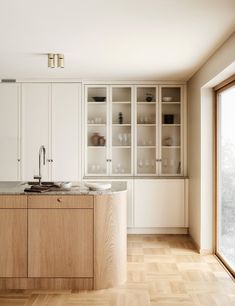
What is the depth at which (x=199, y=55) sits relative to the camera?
4.44 metres

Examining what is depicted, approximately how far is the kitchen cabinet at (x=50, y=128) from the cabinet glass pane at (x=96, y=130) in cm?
26

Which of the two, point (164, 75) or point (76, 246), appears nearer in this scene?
point (76, 246)

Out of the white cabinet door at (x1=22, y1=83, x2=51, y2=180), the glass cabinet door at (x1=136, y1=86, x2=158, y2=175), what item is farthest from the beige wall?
the white cabinet door at (x1=22, y1=83, x2=51, y2=180)

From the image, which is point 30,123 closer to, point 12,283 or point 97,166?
point 97,166

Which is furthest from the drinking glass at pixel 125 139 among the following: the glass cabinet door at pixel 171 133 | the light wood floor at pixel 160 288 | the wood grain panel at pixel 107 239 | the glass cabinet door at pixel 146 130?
the wood grain panel at pixel 107 239

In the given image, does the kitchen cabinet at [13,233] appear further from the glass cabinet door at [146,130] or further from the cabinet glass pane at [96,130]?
the glass cabinet door at [146,130]

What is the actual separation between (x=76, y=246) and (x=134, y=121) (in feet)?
9.48

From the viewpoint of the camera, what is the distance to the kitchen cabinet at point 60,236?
11.9ft

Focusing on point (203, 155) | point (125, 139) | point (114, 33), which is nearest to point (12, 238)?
point (114, 33)

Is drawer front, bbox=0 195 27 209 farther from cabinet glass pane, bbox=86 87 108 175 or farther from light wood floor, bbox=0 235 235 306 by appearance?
cabinet glass pane, bbox=86 87 108 175

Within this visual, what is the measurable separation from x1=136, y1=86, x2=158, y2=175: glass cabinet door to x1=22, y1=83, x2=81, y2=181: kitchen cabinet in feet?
3.15

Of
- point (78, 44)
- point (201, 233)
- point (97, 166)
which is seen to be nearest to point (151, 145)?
point (97, 166)

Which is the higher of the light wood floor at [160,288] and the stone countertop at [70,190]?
the stone countertop at [70,190]

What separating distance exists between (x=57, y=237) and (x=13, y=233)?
0.40 meters
